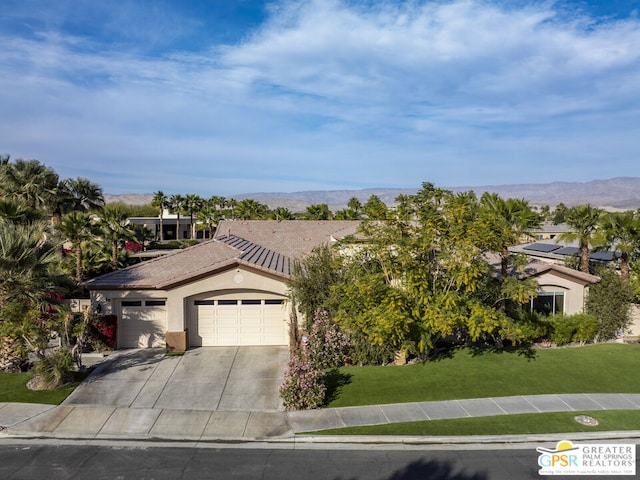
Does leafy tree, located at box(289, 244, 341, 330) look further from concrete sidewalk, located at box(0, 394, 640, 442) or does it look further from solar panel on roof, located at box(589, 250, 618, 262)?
solar panel on roof, located at box(589, 250, 618, 262)

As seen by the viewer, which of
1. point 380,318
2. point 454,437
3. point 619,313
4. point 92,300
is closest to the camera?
point 454,437

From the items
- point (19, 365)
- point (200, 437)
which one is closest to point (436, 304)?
point (200, 437)

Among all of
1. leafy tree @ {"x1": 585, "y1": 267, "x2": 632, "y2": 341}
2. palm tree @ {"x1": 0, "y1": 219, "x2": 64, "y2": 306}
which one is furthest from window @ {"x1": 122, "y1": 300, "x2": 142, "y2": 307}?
leafy tree @ {"x1": 585, "y1": 267, "x2": 632, "y2": 341}

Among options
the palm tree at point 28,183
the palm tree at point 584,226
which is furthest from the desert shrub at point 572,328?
the palm tree at point 28,183

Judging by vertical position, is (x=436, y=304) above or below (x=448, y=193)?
below

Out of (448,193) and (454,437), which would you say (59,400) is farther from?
(448,193)

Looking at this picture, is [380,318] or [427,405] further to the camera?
[380,318]

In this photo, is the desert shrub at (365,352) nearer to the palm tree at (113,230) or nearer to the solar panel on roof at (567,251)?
the solar panel on roof at (567,251)
